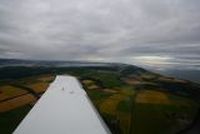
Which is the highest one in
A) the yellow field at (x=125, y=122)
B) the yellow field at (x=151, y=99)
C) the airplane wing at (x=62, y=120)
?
the airplane wing at (x=62, y=120)

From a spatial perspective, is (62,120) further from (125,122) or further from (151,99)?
(151,99)

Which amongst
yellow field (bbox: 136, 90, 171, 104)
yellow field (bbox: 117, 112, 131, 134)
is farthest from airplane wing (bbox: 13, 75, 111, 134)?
yellow field (bbox: 136, 90, 171, 104)

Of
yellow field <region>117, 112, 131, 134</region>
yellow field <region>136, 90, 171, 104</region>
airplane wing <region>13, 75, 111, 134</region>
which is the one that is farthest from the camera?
yellow field <region>136, 90, 171, 104</region>

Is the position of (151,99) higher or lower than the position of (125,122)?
lower

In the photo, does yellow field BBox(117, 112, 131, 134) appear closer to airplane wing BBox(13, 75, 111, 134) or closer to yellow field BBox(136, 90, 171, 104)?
yellow field BBox(136, 90, 171, 104)

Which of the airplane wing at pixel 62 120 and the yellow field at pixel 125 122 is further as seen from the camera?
the yellow field at pixel 125 122

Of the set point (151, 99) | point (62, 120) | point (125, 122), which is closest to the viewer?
point (62, 120)

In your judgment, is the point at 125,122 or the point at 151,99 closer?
the point at 125,122

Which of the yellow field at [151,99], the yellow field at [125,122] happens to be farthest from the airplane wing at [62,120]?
the yellow field at [151,99]

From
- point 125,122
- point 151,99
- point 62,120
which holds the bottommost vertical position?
point 151,99

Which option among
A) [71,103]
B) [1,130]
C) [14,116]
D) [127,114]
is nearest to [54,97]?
[71,103]

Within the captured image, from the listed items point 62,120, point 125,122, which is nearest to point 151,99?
point 125,122

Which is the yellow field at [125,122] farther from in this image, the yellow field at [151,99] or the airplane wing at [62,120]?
the airplane wing at [62,120]

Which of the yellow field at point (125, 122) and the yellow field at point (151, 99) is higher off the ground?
the yellow field at point (125, 122)
